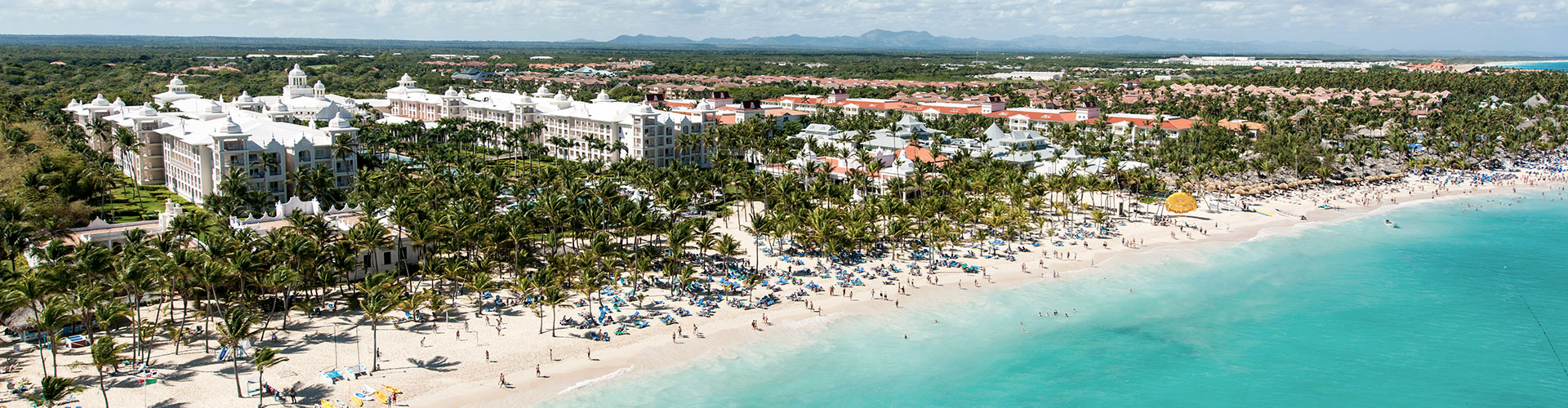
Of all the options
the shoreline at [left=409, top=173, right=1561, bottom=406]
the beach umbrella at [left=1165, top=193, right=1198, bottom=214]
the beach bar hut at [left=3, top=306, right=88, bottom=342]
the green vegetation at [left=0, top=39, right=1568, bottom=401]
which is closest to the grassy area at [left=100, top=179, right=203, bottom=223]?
the green vegetation at [left=0, top=39, right=1568, bottom=401]

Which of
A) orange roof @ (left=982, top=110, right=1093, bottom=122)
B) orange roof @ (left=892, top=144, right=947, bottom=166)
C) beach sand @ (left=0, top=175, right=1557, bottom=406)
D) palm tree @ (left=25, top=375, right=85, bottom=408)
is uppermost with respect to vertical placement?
orange roof @ (left=982, top=110, right=1093, bottom=122)

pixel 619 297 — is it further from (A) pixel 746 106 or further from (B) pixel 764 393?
(A) pixel 746 106

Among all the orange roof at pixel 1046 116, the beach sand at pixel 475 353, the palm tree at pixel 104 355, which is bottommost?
the beach sand at pixel 475 353

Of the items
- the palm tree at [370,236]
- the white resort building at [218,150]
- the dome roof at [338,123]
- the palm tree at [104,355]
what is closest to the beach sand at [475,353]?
the palm tree at [104,355]

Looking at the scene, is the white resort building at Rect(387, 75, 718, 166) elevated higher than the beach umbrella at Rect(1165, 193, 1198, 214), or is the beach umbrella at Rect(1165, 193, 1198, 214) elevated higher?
the white resort building at Rect(387, 75, 718, 166)

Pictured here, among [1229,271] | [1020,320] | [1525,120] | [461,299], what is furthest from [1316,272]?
[1525,120]

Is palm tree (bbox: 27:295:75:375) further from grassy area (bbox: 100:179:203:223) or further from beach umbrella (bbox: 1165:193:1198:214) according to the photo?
beach umbrella (bbox: 1165:193:1198:214)

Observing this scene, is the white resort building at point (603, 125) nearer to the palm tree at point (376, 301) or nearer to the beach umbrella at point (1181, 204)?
the beach umbrella at point (1181, 204)
